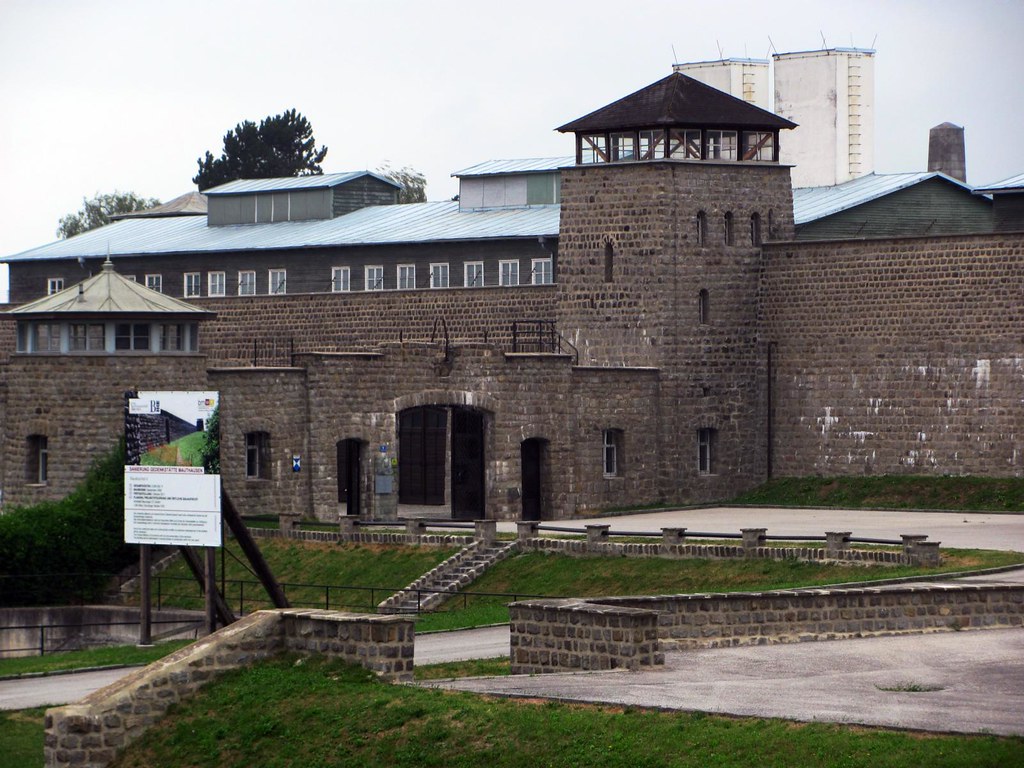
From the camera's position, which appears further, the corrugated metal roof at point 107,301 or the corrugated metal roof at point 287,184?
the corrugated metal roof at point 287,184

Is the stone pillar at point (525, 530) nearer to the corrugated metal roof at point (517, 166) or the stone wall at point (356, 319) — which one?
the stone wall at point (356, 319)

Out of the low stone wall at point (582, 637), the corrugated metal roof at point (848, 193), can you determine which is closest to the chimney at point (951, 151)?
the corrugated metal roof at point (848, 193)

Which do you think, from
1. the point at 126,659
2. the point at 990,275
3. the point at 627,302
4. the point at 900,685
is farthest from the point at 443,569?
the point at 900,685

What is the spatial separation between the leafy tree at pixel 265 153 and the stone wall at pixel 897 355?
49.3 metres

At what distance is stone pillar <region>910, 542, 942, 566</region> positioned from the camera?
103 ft

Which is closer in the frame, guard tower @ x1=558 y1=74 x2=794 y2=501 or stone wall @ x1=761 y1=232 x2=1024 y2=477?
stone wall @ x1=761 y1=232 x2=1024 y2=477

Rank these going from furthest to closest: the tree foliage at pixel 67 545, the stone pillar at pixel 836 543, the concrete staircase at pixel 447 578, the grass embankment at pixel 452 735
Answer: the tree foliage at pixel 67 545 → the concrete staircase at pixel 447 578 → the stone pillar at pixel 836 543 → the grass embankment at pixel 452 735

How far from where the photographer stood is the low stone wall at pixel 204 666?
21.6 m

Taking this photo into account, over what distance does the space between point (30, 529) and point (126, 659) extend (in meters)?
9.45

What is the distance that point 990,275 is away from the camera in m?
43.7

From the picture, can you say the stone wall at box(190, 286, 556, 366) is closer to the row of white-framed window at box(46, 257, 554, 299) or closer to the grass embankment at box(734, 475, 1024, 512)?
the row of white-framed window at box(46, 257, 554, 299)

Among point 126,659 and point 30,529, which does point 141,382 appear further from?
point 126,659

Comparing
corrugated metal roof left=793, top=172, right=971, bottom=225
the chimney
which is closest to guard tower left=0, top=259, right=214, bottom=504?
corrugated metal roof left=793, top=172, right=971, bottom=225

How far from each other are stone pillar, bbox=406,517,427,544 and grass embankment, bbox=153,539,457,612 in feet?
1.07
